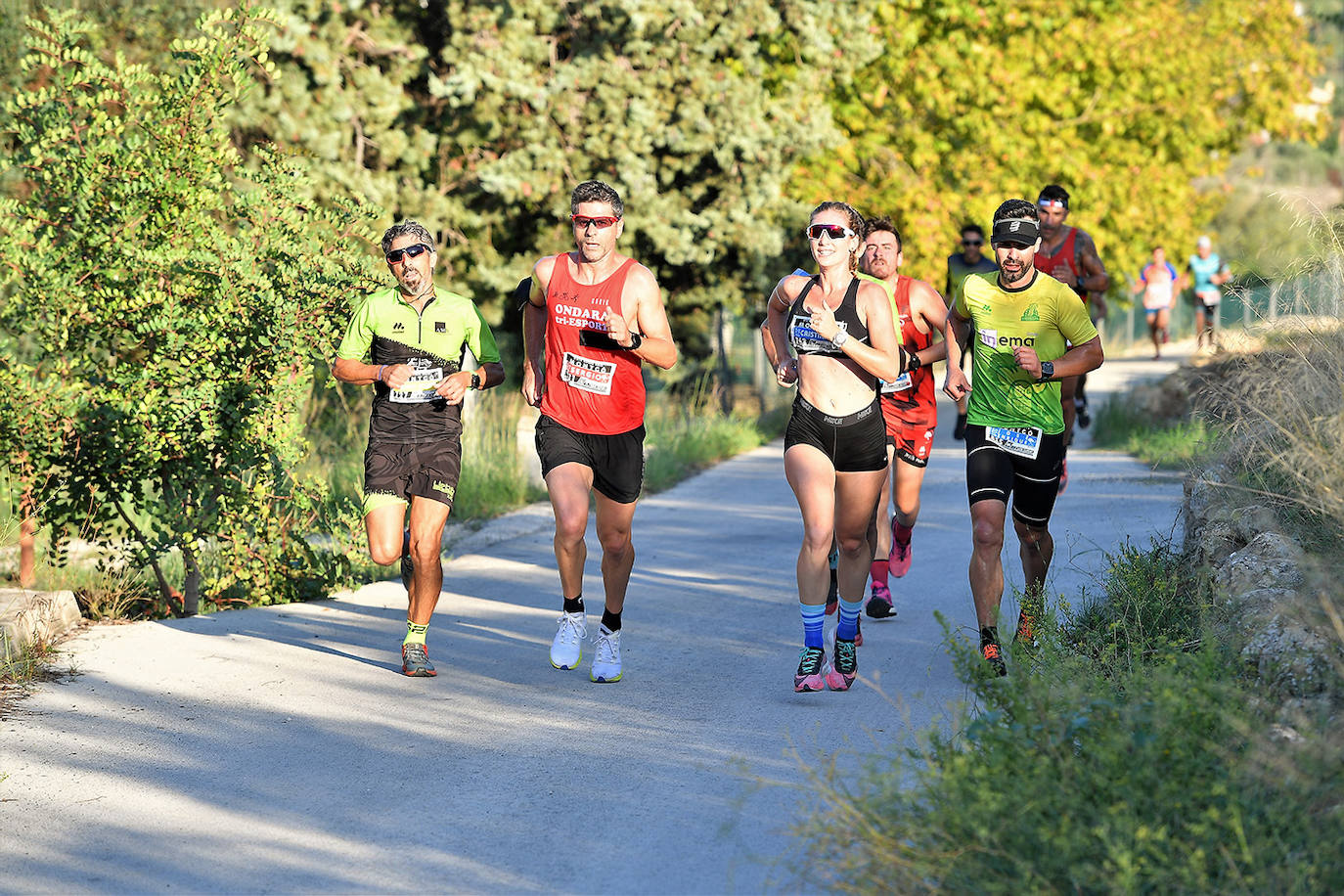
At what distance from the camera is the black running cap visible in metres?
6.73

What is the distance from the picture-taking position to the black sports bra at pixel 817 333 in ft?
21.9

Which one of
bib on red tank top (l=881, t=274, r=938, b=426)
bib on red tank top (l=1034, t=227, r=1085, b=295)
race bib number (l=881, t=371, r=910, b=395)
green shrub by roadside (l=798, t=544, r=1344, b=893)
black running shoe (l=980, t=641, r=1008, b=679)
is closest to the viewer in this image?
green shrub by roadside (l=798, t=544, r=1344, b=893)

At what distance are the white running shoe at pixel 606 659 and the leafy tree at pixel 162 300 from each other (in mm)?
2522

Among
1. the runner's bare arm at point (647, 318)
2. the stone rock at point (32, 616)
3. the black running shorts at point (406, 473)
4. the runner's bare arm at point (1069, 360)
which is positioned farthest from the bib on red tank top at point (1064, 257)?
the stone rock at point (32, 616)

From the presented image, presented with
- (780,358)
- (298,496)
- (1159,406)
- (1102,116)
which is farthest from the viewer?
(1102,116)

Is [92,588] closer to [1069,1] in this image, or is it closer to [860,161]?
[860,161]

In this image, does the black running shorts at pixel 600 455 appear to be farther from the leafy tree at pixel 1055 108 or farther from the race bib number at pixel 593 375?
the leafy tree at pixel 1055 108

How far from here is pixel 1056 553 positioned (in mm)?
9406

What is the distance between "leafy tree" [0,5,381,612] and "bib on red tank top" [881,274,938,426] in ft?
10.0

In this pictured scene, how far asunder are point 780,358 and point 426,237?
1781 millimetres

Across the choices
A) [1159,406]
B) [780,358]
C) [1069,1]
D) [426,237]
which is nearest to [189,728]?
[426,237]

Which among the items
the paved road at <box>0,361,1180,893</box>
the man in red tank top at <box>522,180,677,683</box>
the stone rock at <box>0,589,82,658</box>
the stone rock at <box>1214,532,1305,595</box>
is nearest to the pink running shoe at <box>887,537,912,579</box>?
the paved road at <box>0,361,1180,893</box>

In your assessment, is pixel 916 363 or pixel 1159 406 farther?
pixel 1159 406

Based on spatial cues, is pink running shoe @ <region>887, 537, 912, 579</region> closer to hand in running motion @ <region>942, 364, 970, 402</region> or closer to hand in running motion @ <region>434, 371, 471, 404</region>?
hand in running motion @ <region>942, 364, 970, 402</region>
